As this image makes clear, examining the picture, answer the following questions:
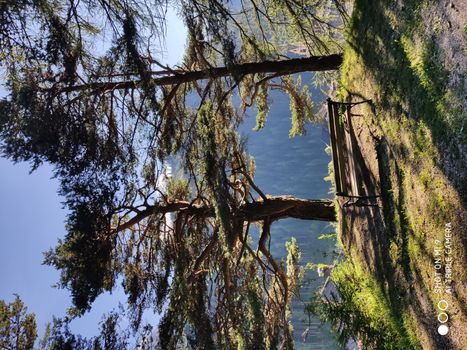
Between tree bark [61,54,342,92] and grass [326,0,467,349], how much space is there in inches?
44.4

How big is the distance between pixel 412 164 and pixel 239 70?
2.73 metres

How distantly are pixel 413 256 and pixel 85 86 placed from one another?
14.9 ft

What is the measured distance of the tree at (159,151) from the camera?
5848 millimetres

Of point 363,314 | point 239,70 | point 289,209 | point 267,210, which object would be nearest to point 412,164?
point 363,314

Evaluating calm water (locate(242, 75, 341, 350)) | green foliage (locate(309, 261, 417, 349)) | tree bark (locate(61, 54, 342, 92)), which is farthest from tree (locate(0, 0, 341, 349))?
calm water (locate(242, 75, 341, 350))

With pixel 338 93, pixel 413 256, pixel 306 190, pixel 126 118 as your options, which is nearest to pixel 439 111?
pixel 413 256

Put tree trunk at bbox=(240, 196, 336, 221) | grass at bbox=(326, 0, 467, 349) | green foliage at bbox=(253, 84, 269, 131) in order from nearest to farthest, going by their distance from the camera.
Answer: grass at bbox=(326, 0, 467, 349) → tree trunk at bbox=(240, 196, 336, 221) → green foliage at bbox=(253, 84, 269, 131)

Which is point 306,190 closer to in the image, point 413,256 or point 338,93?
point 338,93

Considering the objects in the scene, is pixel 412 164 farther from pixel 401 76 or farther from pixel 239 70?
pixel 239 70

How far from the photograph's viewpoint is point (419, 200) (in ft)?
15.5

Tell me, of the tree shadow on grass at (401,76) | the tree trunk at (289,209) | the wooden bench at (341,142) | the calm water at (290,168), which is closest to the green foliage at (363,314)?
the wooden bench at (341,142)

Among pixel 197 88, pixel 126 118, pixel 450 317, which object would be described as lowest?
pixel 450 317

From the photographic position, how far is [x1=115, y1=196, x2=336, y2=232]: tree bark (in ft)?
25.0

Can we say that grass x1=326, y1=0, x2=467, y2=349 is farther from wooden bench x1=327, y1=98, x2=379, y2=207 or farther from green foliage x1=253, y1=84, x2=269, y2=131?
green foliage x1=253, y1=84, x2=269, y2=131
